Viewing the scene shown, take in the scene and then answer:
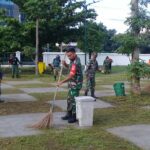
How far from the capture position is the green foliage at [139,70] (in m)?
15.7

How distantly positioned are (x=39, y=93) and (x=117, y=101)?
160 inches

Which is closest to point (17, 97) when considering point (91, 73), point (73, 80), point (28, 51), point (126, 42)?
point (91, 73)

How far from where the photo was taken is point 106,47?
259ft

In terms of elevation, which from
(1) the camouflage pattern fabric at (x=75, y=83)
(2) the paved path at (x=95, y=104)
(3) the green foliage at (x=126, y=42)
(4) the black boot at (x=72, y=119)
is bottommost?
(2) the paved path at (x=95, y=104)

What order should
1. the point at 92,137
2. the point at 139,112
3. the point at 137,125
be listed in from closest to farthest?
the point at 92,137 → the point at 137,125 → the point at 139,112

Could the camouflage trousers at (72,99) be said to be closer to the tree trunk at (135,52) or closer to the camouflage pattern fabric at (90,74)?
the camouflage pattern fabric at (90,74)

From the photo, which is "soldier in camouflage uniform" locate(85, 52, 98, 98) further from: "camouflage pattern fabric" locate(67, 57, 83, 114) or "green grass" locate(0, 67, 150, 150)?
"camouflage pattern fabric" locate(67, 57, 83, 114)

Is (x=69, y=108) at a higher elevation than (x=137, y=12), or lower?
lower

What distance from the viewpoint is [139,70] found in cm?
1580

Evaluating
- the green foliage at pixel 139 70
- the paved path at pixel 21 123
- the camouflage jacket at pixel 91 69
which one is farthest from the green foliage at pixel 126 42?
the paved path at pixel 21 123

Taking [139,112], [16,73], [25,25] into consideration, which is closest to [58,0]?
[25,25]

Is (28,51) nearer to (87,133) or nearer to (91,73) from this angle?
(91,73)

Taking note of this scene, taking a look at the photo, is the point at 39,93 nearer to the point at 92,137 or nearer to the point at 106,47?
the point at 92,137

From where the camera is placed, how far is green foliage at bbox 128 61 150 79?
15688mm
